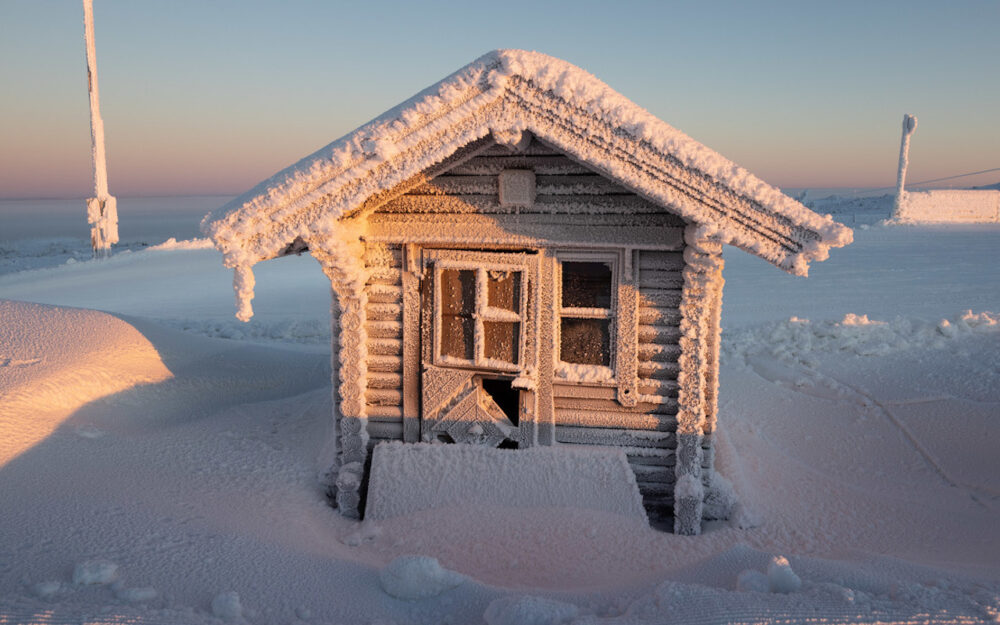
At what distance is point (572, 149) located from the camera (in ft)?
17.3

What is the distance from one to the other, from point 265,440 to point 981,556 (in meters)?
6.80

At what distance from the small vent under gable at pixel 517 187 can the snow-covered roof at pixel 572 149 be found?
1.81 ft

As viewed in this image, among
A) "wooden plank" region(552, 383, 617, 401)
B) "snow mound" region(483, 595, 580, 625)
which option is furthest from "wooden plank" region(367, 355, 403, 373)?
"snow mound" region(483, 595, 580, 625)

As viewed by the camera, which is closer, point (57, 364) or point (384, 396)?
point (384, 396)

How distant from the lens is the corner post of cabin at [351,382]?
20.1 feet

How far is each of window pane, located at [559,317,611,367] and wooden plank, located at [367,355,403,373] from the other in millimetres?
1569

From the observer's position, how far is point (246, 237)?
5.52m

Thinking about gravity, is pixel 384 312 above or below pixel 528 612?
above

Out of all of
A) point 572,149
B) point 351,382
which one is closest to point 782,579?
point 572,149

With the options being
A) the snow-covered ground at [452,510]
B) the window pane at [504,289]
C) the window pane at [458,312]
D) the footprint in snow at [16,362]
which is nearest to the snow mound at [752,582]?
the snow-covered ground at [452,510]

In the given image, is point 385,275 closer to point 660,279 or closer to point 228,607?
point 660,279

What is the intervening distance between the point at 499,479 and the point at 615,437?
1185mm

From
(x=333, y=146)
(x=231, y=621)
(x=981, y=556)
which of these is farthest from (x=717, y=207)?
(x=231, y=621)

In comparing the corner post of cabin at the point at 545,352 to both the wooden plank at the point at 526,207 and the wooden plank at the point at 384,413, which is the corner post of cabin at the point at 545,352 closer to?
the wooden plank at the point at 526,207
